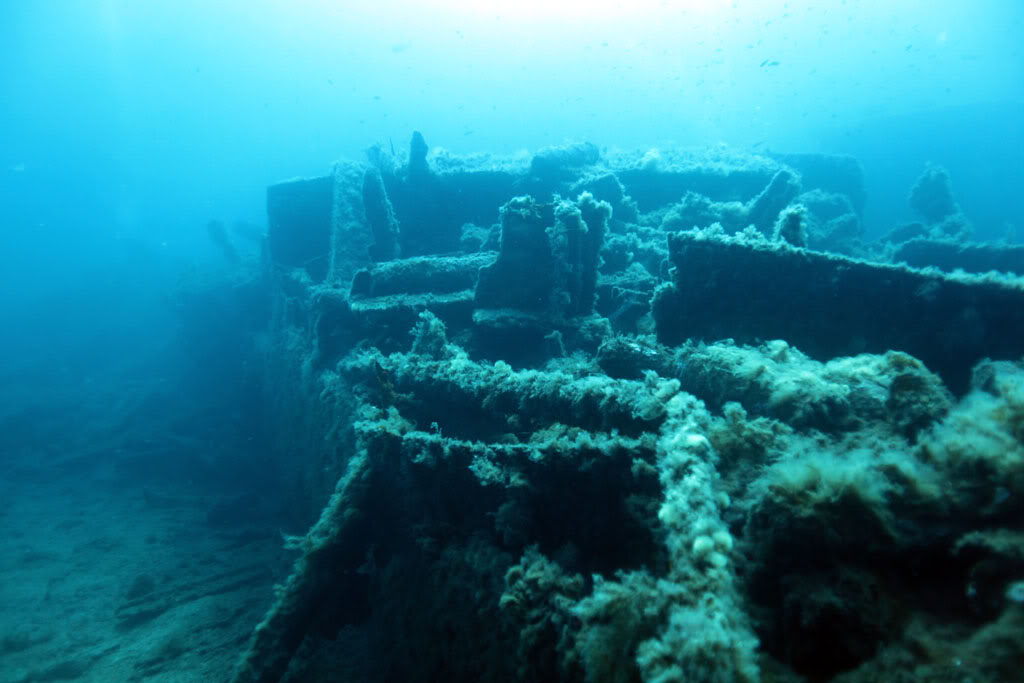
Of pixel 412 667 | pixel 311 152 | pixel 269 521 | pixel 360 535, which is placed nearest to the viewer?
pixel 412 667

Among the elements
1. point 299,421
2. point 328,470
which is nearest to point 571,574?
point 328,470

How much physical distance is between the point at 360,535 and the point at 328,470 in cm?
296

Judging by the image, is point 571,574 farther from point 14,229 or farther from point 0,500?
point 14,229

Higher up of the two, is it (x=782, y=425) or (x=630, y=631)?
(x=782, y=425)

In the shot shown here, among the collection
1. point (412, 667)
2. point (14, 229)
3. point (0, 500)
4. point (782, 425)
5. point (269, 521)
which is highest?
point (782, 425)

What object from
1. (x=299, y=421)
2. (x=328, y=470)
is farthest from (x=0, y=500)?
(x=328, y=470)

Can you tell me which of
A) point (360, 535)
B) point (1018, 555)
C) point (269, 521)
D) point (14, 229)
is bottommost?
point (14, 229)

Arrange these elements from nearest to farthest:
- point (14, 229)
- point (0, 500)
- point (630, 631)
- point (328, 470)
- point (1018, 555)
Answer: point (1018, 555), point (630, 631), point (328, 470), point (0, 500), point (14, 229)

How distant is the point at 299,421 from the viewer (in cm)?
943

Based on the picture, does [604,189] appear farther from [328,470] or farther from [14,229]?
[14,229]

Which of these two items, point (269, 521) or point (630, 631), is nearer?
point (630, 631)

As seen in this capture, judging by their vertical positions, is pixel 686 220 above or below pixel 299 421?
above

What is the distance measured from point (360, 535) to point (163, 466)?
1259 centimetres

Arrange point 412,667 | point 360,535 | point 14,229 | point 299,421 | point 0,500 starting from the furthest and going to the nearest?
point 14,229 → point 0,500 → point 299,421 → point 360,535 → point 412,667
